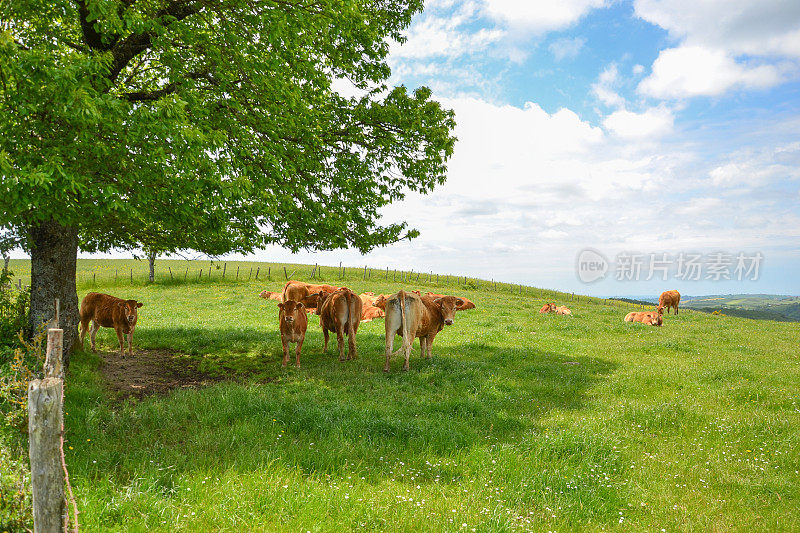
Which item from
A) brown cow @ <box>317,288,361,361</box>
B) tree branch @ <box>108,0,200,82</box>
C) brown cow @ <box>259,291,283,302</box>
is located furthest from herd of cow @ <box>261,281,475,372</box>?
brown cow @ <box>259,291,283,302</box>

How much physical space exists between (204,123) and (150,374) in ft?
22.5

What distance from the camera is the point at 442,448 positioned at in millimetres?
6605

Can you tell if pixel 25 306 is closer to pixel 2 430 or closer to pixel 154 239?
pixel 154 239

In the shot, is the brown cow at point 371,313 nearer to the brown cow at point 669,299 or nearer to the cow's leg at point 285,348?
the cow's leg at point 285,348

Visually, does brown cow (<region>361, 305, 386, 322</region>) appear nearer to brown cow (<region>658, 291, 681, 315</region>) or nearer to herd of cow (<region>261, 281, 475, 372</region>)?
herd of cow (<region>261, 281, 475, 372</region>)

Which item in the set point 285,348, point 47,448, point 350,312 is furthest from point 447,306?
point 47,448

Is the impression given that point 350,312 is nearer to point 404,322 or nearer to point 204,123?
point 404,322

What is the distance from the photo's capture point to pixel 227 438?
6.52m

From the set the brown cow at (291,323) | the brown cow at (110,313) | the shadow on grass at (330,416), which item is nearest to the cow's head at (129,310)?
the brown cow at (110,313)

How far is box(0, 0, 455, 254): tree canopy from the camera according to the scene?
7598 mm

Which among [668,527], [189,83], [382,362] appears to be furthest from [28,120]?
[668,527]

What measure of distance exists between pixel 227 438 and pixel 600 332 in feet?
62.6

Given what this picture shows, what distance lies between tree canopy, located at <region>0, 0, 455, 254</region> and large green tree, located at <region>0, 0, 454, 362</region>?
0.13ft

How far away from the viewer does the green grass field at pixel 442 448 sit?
4879mm
